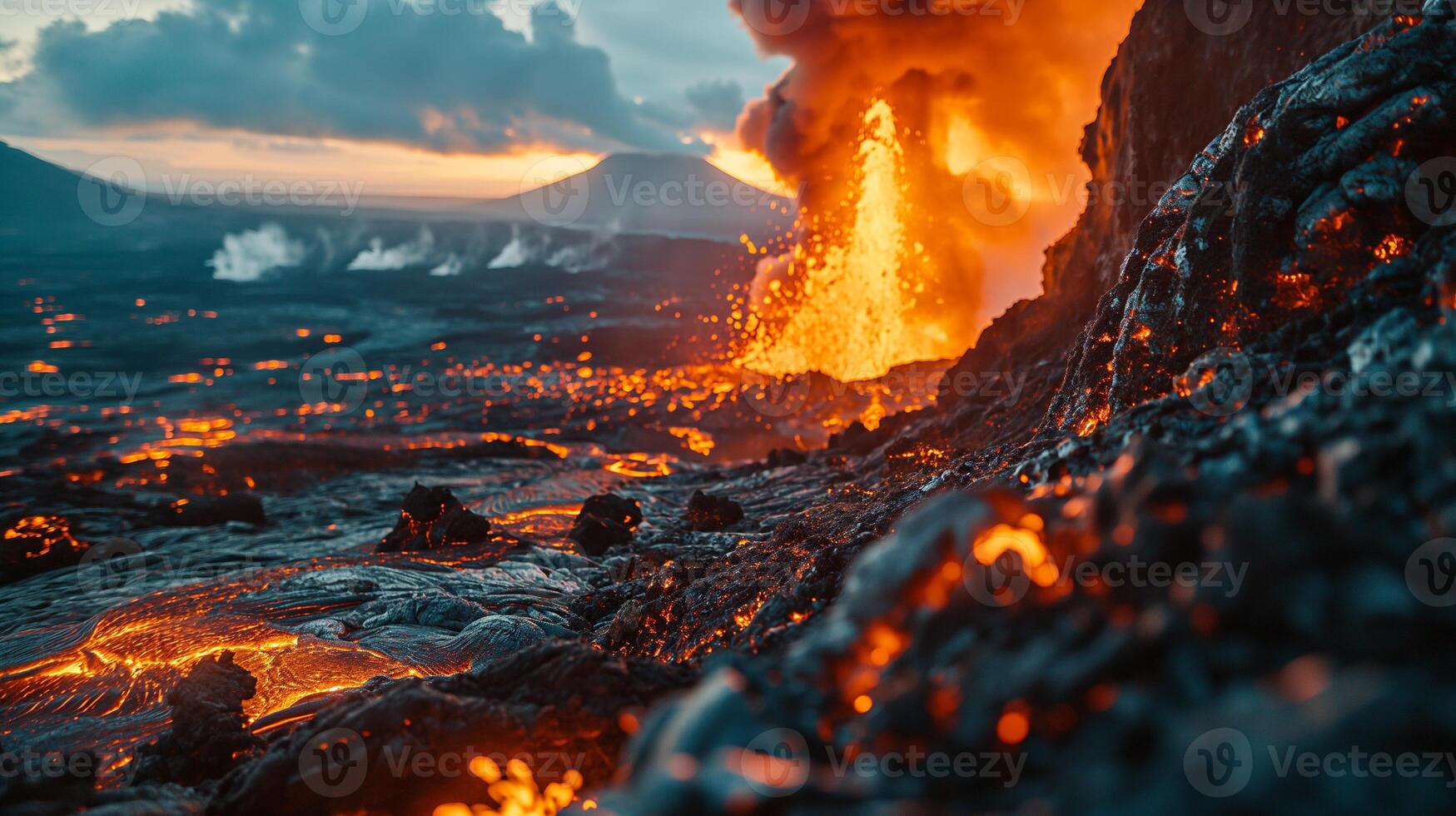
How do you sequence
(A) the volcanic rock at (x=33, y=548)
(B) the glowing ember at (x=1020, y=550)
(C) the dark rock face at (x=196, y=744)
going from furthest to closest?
(A) the volcanic rock at (x=33, y=548), (C) the dark rock face at (x=196, y=744), (B) the glowing ember at (x=1020, y=550)

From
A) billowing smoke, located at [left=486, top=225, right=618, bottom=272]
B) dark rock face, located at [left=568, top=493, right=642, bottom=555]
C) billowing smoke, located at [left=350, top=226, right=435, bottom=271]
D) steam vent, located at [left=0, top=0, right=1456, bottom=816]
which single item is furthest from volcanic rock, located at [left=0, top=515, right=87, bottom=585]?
billowing smoke, located at [left=350, top=226, right=435, bottom=271]

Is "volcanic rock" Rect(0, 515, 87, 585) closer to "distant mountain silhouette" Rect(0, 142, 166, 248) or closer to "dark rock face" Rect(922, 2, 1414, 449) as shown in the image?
"dark rock face" Rect(922, 2, 1414, 449)

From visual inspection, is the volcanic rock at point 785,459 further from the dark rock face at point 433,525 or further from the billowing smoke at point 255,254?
the billowing smoke at point 255,254

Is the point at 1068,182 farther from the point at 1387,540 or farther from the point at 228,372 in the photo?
the point at 228,372

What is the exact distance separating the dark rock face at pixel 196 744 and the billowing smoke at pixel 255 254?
9537cm

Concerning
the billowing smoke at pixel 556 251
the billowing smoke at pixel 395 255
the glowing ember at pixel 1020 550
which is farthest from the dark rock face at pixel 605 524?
the billowing smoke at pixel 395 255

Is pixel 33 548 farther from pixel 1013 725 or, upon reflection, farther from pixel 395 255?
pixel 395 255

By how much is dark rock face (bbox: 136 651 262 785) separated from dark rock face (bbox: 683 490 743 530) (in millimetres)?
6316

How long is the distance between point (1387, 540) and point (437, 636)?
5.21m

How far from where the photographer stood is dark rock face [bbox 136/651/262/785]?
3.17 meters

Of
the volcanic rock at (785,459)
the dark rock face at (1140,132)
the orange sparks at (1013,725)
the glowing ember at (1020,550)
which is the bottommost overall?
the volcanic rock at (785,459)

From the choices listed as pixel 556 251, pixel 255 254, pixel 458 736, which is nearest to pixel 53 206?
pixel 255 254

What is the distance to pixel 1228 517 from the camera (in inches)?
49.0

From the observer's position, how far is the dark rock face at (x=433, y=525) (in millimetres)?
9508
